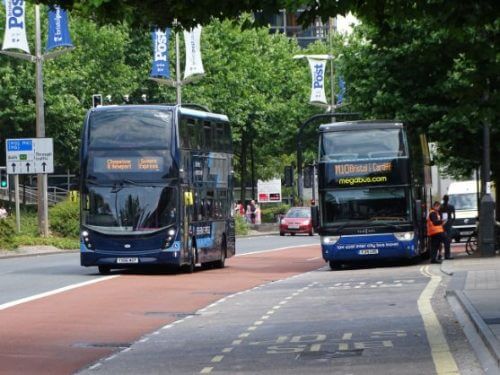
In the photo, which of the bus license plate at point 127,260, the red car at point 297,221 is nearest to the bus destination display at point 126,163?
the bus license plate at point 127,260

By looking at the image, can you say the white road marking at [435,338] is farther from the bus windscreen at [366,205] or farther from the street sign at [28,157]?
the street sign at [28,157]

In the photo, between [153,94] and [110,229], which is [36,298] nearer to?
[110,229]

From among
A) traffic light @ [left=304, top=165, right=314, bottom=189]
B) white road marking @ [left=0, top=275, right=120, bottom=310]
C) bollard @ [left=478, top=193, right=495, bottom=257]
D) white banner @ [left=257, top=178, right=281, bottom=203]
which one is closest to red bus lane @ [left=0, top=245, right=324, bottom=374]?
white road marking @ [left=0, top=275, right=120, bottom=310]

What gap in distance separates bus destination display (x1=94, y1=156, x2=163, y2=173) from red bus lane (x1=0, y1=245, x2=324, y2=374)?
255cm

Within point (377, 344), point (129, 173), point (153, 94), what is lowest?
point (377, 344)

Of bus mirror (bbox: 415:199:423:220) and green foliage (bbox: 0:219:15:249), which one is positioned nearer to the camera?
bus mirror (bbox: 415:199:423:220)

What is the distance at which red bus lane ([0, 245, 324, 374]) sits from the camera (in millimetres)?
15539

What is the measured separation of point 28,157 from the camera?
5122cm

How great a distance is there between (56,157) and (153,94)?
8.18 meters

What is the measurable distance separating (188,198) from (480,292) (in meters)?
12.4

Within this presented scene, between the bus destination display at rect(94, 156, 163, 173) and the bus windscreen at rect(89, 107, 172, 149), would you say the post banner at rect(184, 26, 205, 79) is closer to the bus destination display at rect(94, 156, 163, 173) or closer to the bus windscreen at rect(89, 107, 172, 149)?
the bus windscreen at rect(89, 107, 172, 149)

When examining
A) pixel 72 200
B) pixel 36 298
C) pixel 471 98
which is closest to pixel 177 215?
pixel 36 298

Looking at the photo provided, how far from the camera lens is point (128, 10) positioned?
46.2 ft

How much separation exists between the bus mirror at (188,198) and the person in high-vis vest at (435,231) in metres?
7.07
